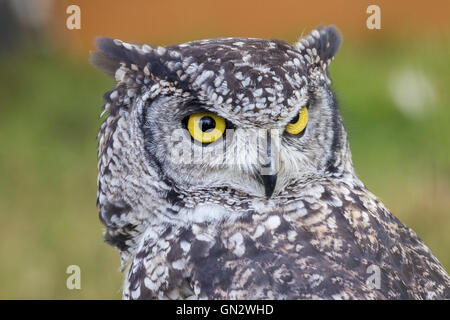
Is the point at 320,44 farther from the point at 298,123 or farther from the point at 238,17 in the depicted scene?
the point at 238,17

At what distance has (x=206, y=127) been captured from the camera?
224 cm

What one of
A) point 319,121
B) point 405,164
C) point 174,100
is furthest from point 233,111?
point 405,164

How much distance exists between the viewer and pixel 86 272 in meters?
4.26

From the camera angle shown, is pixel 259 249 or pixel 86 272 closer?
pixel 259 249

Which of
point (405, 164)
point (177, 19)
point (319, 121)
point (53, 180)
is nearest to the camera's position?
point (319, 121)

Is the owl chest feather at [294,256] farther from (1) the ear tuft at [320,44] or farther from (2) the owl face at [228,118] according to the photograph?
(1) the ear tuft at [320,44]

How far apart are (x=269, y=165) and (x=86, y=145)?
4131 millimetres

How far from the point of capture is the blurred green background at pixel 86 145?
4.42 meters

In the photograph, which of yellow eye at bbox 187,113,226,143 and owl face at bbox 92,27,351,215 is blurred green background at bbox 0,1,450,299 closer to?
owl face at bbox 92,27,351,215

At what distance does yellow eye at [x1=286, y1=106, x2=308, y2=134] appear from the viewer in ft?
7.50

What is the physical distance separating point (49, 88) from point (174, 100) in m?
4.94

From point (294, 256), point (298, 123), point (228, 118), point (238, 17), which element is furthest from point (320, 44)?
point (238, 17)

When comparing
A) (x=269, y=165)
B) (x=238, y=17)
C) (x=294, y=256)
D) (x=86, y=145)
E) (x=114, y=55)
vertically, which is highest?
(x=238, y=17)
